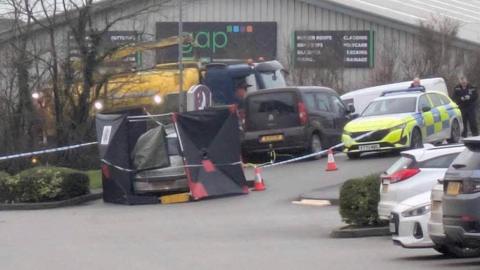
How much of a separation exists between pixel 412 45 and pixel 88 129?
24.0 metres

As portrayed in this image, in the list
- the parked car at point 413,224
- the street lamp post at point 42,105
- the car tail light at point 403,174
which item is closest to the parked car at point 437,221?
the parked car at point 413,224

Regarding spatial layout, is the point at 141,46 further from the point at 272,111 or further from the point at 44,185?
the point at 44,185

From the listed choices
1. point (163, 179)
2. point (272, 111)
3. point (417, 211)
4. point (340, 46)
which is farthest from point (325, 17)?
point (417, 211)

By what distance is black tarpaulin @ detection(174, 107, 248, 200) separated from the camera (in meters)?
24.7

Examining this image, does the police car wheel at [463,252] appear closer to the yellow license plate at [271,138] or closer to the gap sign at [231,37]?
the yellow license plate at [271,138]

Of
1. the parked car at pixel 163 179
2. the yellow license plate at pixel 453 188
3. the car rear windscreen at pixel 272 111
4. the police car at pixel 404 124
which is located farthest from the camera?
the car rear windscreen at pixel 272 111

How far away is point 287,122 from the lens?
2948cm

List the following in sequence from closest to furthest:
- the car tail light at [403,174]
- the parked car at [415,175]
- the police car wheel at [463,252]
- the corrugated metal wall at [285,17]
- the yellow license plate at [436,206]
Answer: the yellow license plate at [436,206] → the police car wheel at [463,252] → the parked car at [415,175] → the car tail light at [403,174] → the corrugated metal wall at [285,17]

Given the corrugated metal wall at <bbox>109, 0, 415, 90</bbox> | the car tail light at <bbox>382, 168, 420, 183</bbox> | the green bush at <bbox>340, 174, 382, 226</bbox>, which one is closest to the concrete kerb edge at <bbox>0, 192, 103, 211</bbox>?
the green bush at <bbox>340, 174, 382, 226</bbox>

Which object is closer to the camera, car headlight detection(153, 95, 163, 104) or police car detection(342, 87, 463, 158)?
police car detection(342, 87, 463, 158)

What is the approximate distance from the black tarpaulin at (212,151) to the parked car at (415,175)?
312 inches

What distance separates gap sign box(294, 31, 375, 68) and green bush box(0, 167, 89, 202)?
27456mm

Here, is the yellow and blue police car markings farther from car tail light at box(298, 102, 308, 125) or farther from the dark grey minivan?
the dark grey minivan

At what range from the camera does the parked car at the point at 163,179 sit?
971 inches
